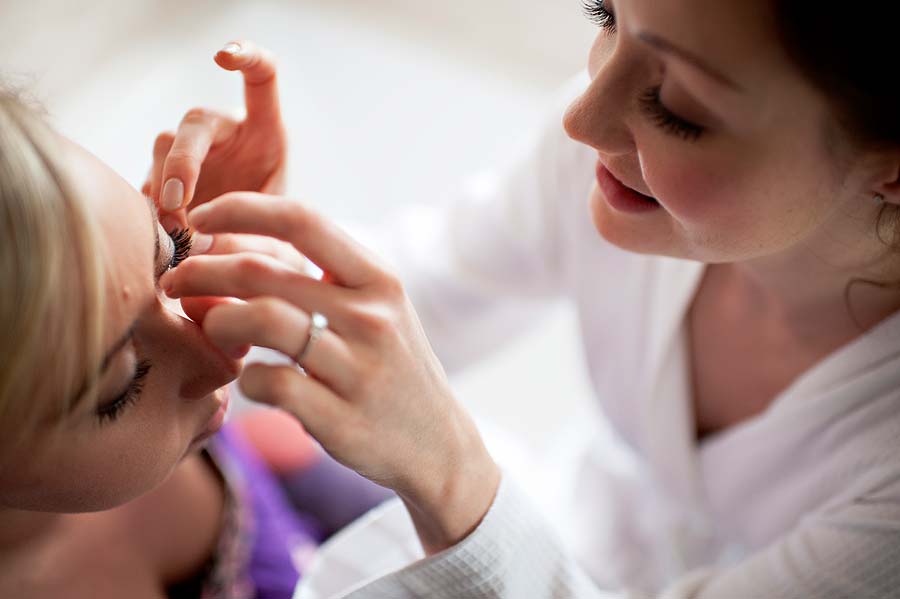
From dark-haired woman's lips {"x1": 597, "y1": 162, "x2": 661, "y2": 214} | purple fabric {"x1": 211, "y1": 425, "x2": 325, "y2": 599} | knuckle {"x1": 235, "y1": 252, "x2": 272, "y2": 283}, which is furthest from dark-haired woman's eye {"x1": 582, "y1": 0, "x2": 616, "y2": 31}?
purple fabric {"x1": 211, "y1": 425, "x2": 325, "y2": 599}

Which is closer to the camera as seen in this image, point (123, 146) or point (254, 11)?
point (123, 146)

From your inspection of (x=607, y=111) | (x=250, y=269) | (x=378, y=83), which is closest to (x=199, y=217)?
(x=250, y=269)

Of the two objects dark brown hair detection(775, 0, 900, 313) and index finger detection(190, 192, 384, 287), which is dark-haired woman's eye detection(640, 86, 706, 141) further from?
index finger detection(190, 192, 384, 287)

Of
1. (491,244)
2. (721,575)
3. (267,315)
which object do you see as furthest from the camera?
(491,244)

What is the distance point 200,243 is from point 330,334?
8.0 inches

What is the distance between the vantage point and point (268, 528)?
945 millimetres

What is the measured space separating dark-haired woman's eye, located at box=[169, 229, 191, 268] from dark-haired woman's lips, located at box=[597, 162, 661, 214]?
0.34 m

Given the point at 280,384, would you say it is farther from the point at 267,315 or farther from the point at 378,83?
the point at 378,83

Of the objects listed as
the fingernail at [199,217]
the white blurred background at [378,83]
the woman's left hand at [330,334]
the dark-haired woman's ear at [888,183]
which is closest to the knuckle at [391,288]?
the woman's left hand at [330,334]

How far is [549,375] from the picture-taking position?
1604 millimetres

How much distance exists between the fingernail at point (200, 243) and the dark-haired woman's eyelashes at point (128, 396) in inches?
4.3

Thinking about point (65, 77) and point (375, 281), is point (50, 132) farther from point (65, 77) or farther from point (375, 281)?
point (65, 77)

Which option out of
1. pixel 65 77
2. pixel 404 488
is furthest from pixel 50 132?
pixel 65 77

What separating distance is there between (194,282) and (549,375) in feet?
3.70
